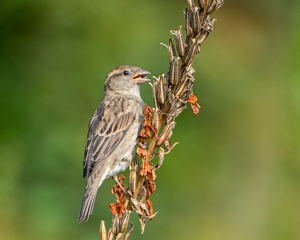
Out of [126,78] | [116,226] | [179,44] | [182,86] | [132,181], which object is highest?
[126,78]

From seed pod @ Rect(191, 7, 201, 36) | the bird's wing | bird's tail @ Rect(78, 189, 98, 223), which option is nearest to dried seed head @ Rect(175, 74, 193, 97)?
seed pod @ Rect(191, 7, 201, 36)

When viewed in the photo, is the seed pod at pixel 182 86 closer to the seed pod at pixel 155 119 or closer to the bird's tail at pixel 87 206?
the seed pod at pixel 155 119

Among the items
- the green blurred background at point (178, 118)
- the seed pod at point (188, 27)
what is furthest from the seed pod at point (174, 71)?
the green blurred background at point (178, 118)

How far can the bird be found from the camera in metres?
3.14

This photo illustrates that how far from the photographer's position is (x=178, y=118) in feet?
17.1

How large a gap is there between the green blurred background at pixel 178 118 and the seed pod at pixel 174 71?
9.54ft

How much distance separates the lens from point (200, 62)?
5.69 m

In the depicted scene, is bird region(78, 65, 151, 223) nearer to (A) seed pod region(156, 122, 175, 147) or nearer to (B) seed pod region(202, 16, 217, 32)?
(A) seed pod region(156, 122, 175, 147)

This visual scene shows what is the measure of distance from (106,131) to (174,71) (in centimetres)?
169

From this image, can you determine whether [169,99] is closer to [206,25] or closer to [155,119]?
[155,119]

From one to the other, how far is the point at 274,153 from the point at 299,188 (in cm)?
90

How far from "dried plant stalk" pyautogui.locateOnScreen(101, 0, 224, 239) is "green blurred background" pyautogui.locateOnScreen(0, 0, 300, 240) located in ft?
8.49

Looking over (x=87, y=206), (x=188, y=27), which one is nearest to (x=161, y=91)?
(x=188, y=27)

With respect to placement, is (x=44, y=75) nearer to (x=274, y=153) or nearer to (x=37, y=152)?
(x=37, y=152)
